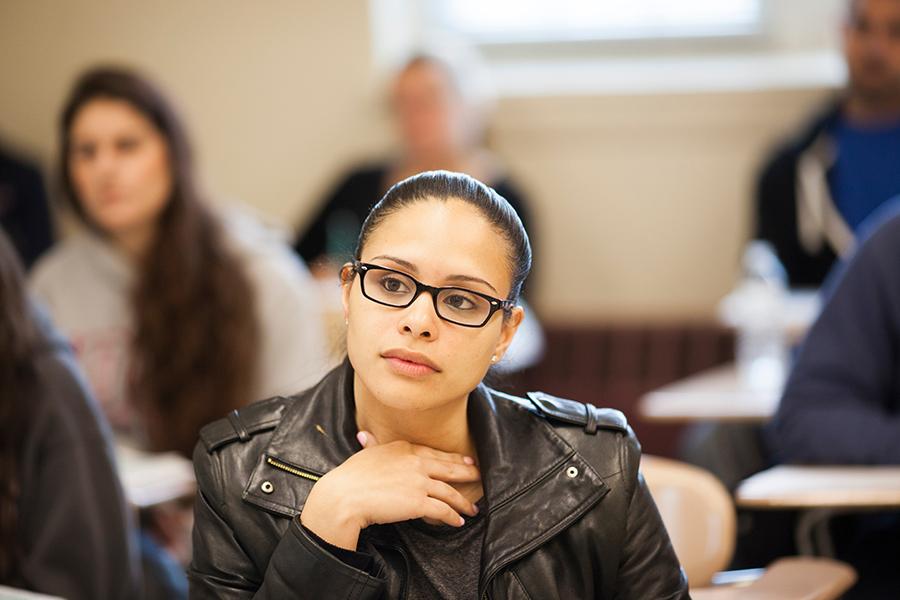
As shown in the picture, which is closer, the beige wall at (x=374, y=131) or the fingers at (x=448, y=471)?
the fingers at (x=448, y=471)

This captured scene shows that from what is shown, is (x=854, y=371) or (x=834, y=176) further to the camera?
(x=834, y=176)

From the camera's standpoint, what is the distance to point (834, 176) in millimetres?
4391

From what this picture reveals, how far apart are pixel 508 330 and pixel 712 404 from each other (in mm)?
1811

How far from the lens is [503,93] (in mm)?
5016

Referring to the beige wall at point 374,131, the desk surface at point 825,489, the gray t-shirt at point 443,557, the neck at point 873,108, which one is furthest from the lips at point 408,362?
the beige wall at point 374,131

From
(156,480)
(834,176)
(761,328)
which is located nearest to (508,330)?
(156,480)

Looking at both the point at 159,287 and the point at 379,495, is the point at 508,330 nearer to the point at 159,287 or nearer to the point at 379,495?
the point at 379,495

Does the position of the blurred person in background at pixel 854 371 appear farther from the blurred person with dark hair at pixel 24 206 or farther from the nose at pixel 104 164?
the blurred person with dark hair at pixel 24 206

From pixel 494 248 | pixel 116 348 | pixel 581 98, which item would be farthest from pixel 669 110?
pixel 494 248

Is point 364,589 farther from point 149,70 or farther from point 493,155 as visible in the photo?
point 149,70

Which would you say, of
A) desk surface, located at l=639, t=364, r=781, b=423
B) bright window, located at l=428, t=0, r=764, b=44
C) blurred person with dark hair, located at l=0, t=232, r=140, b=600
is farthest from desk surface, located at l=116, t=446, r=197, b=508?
bright window, located at l=428, t=0, r=764, b=44

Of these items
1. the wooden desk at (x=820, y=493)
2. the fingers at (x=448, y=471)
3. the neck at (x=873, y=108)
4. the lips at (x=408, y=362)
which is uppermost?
the neck at (x=873, y=108)

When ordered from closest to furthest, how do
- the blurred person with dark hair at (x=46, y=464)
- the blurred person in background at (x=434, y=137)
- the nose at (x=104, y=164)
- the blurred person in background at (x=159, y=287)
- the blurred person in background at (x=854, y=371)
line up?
the blurred person with dark hair at (x=46, y=464) < the blurred person in background at (x=854, y=371) < the blurred person in background at (x=159, y=287) < the nose at (x=104, y=164) < the blurred person in background at (x=434, y=137)

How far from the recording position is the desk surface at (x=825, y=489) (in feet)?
6.73
